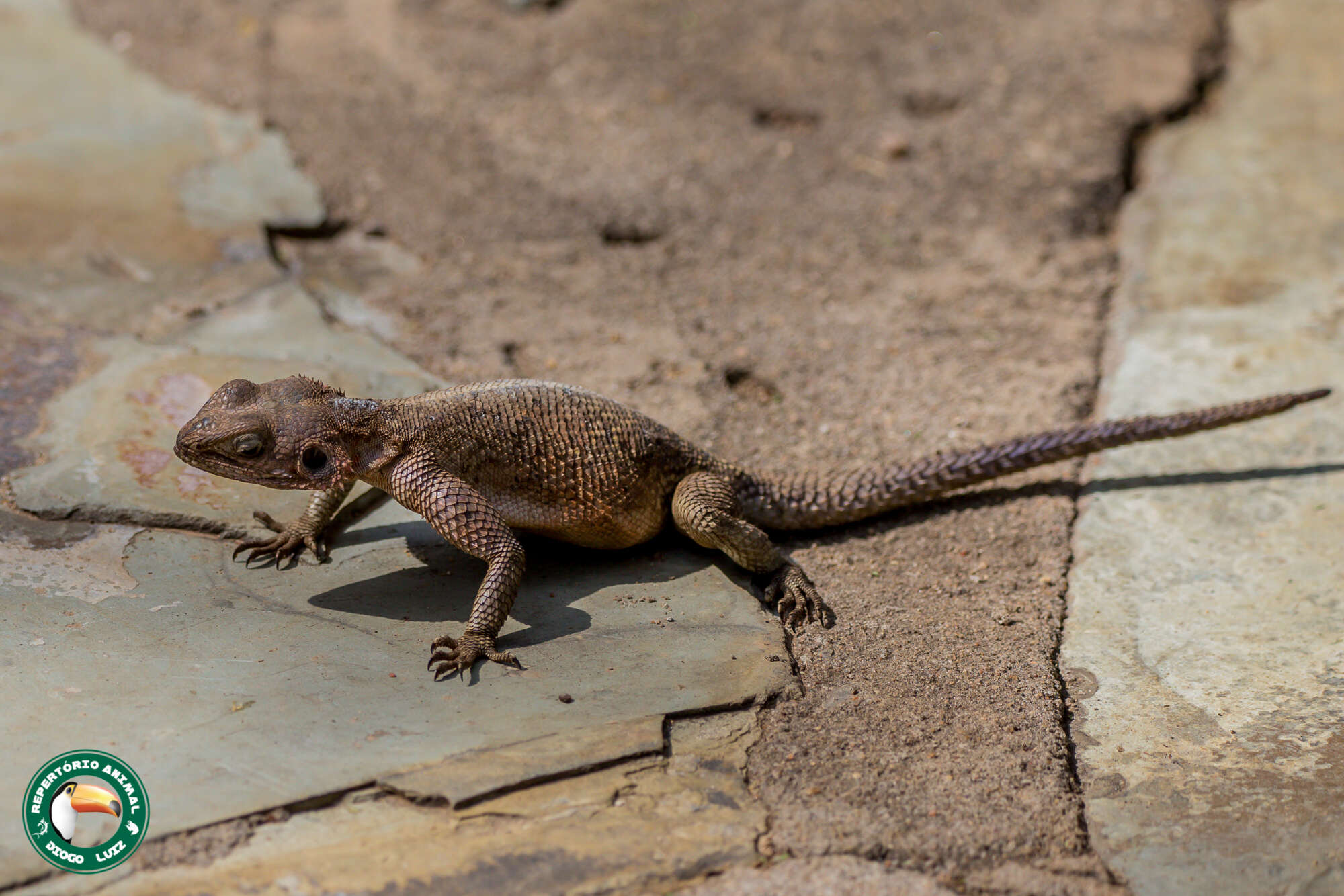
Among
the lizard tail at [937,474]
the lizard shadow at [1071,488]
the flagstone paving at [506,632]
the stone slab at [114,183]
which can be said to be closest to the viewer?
the flagstone paving at [506,632]

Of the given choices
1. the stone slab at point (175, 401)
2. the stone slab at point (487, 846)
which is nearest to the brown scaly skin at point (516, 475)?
the stone slab at point (175, 401)

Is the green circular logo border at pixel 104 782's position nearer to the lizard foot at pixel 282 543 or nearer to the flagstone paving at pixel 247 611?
the flagstone paving at pixel 247 611

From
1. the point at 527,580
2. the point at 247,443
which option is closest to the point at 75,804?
the point at 247,443

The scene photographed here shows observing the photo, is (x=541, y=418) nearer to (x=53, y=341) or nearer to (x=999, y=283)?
(x=53, y=341)

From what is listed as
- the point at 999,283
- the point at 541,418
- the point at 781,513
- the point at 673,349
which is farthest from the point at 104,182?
the point at 999,283

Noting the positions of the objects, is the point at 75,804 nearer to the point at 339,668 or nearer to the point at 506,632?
the point at 339,668

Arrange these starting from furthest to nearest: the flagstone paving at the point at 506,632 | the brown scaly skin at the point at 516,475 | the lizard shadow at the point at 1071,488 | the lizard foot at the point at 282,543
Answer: the lizard shadow at the point at 1071,488 → the lizard foot at the point at 282,543 → the brown scaly skin at the point at 516,475 → the flagstone paving at the point at 506,632

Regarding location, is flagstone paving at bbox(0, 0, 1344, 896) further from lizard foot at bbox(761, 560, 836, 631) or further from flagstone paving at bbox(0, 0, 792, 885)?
lizard foot at bbox(761, 560, 836, 631)
